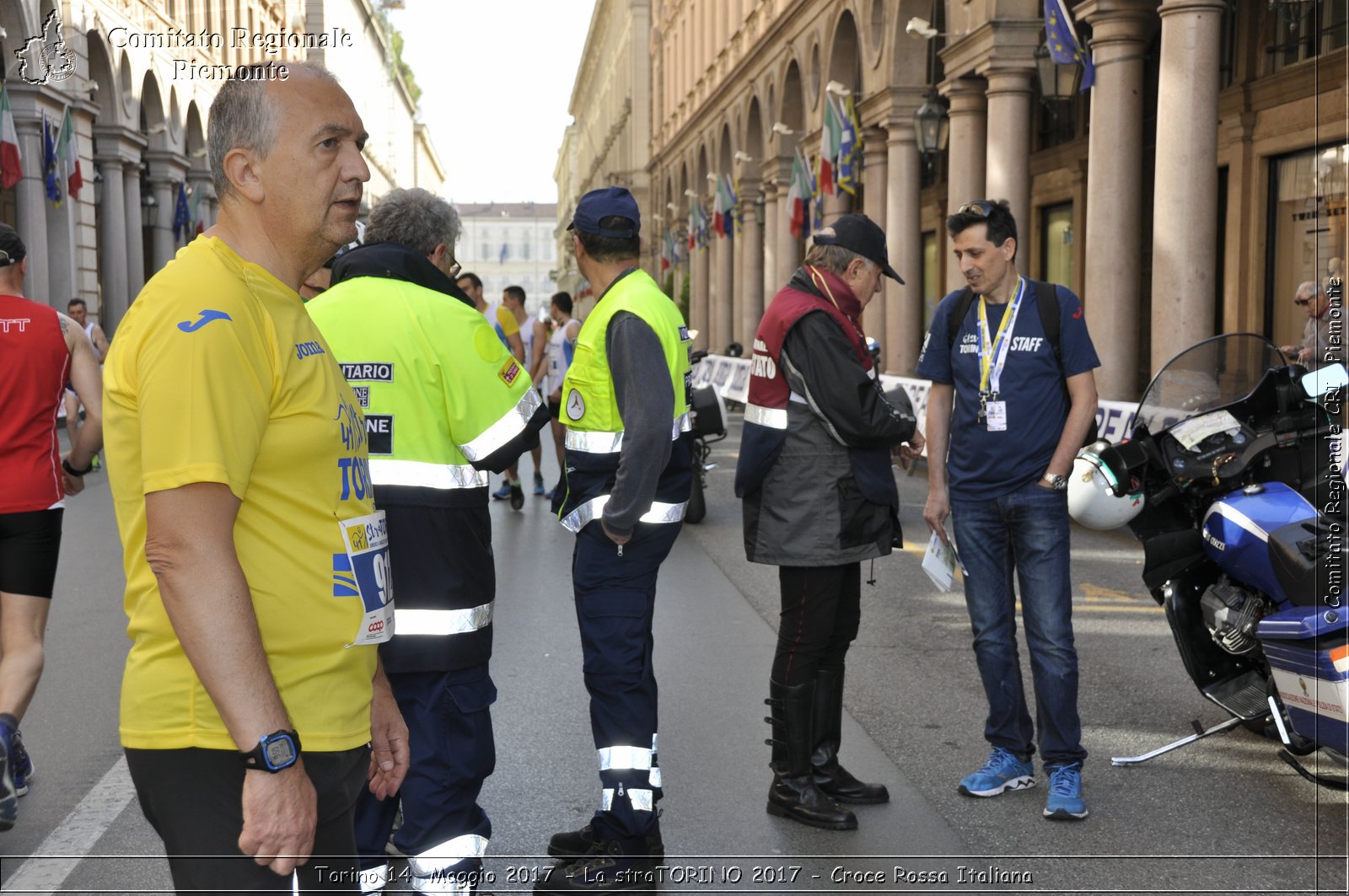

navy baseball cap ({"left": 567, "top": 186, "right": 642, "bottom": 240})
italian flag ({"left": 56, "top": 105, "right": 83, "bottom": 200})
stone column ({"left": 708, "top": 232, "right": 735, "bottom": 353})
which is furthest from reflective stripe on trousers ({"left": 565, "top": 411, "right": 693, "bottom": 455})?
stone column ({"left": 708, "top": 232, "right": 735, "bottom": 353})

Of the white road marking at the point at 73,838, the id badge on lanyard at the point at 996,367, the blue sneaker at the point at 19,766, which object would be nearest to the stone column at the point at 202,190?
the blue sneaker at the point at 19,766

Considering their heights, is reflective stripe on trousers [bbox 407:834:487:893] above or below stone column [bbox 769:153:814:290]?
below

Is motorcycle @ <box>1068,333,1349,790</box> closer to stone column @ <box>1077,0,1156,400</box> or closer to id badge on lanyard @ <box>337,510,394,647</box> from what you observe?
id badge on lanyard @ <box>337,510,394,647</box>

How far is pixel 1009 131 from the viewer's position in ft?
58.2

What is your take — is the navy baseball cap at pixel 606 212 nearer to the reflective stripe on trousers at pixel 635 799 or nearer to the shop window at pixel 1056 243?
the reflective stripe on trousers at pixel 635 799

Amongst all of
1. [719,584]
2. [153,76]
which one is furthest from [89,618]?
[153,76]

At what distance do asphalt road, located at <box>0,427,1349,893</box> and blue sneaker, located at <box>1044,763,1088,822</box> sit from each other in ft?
0.15

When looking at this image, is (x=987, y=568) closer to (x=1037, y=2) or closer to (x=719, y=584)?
(x=719, y=584)

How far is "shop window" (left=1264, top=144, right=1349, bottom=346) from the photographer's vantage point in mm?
14781

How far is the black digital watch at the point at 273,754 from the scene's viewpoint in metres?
2.04

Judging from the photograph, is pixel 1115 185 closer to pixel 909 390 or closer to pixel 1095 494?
pixel 909 390

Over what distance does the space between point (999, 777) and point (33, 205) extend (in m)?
25.6

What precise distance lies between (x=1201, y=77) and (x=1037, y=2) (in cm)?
521

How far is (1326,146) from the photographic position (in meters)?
15.2
